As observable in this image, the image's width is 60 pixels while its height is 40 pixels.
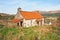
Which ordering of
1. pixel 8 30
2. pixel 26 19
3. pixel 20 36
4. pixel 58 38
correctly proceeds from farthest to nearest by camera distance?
pixel 26 19, pixel 8 30, pixel 20 36, pixel 58 38

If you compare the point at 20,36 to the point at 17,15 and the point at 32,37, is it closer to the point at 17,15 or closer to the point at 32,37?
the point at 32,37

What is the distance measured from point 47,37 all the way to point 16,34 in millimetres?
4432

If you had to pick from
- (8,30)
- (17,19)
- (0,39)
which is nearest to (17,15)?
(17,19)

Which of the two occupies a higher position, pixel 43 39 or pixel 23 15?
pixel 23 15

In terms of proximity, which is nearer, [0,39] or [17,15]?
[0,39]

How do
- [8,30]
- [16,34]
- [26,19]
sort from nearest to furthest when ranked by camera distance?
[16,34] < [8,30] < [26,19]

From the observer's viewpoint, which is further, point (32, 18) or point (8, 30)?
point (32, 18)

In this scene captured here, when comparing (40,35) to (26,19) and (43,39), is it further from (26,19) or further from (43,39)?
(26,19)

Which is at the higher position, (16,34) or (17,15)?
(17,15)

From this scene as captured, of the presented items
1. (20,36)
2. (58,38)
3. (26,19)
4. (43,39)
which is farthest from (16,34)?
(26,19)

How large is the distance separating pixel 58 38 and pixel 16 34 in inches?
227

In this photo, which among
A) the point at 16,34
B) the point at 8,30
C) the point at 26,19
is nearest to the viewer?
the point at 16,34

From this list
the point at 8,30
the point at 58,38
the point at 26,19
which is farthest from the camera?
the point at 26,19

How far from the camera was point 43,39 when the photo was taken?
17.7 metres
